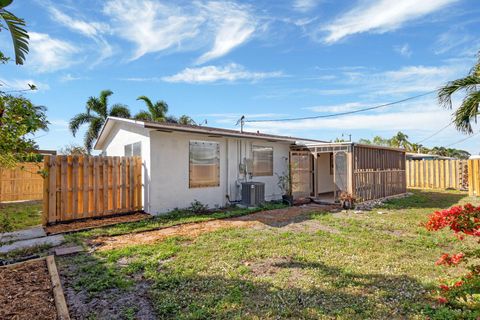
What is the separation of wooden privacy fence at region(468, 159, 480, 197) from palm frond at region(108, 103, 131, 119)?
2216cm

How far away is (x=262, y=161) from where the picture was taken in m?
11.5

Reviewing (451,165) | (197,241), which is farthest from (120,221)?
(451,165)

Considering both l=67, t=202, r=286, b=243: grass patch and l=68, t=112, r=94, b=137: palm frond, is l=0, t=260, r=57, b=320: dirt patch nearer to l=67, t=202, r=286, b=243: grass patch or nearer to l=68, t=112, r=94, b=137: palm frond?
l=67, t=202, r=286, b=243: grass patch

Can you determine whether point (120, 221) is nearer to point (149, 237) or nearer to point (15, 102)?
point (149, 237)

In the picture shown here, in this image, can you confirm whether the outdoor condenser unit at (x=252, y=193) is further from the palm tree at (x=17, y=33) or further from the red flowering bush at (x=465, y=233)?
the palm tree at (x=17, y=33)

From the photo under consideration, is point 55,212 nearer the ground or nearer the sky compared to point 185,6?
nearer the ground

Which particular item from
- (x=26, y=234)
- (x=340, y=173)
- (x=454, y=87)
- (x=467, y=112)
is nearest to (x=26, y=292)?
(x=26, y=234)

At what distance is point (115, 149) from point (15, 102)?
927 cm

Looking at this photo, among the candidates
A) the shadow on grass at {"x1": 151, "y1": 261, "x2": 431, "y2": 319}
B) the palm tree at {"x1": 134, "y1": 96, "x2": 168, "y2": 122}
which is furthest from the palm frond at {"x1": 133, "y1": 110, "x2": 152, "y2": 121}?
the shadow on grass at {"x1": 151, "y1": 261, "x2": 431, "y2": 319}

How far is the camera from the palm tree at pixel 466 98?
667 centimetres

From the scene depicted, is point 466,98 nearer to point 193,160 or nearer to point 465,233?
point 465,233

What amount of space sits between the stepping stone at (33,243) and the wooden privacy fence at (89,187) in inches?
53.8

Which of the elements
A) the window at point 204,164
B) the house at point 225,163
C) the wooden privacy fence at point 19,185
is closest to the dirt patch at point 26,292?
the house at point 225,163

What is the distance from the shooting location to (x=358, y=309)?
292 centimetres
